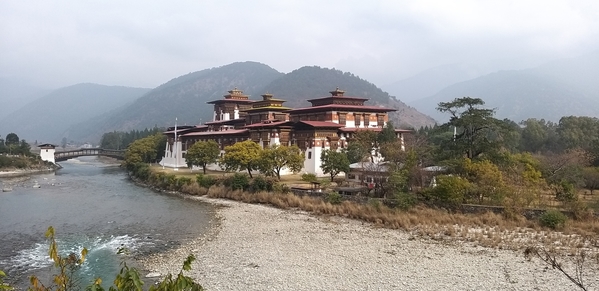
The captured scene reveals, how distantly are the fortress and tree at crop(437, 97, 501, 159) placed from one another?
1334 centimetres

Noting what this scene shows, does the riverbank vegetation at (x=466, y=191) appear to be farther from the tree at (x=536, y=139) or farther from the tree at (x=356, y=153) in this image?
the tree at (x=536, y=139)

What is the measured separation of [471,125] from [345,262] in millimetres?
16604

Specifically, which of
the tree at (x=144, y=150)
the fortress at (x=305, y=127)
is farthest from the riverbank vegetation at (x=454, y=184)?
the tree at (x=144, y=150)

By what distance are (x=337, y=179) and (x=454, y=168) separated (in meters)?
12.9

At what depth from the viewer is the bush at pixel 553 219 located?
22.5 m

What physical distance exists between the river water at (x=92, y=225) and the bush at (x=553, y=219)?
1761 cm

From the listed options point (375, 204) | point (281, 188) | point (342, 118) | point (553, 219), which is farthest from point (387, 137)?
point (553, 219)

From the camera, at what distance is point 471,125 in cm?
3038

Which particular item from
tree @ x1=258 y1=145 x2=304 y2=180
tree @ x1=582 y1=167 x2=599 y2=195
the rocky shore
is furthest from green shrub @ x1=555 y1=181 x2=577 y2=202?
tree @ x1=258 y1=145 x2=304 y2=180

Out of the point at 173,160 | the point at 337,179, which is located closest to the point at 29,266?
the point at 337,179

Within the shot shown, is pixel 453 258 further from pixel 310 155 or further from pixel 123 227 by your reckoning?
pixel 310 155

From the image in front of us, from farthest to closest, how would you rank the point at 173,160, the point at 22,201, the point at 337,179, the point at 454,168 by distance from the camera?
the point at 173,160 < the point at 337,179 < the point at 22,201 < the point at 454,168

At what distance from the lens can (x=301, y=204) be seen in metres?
31.7

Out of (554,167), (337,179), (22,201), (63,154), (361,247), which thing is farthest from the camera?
(63,154)
